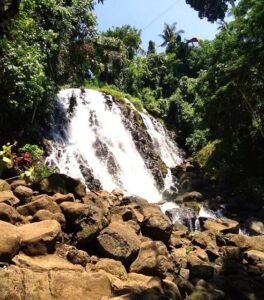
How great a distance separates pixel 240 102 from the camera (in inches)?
777

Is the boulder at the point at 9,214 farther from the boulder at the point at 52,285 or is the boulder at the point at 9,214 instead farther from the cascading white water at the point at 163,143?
the cascading white water at the point at 163,143

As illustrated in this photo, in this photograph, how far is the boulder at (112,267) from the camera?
770cm

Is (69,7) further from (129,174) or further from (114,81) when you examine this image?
(114,81)

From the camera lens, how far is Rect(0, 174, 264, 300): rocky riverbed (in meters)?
6.25

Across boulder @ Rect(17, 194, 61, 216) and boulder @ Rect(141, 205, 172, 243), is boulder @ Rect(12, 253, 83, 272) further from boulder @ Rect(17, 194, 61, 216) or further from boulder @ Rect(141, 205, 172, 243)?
boulder @ Rect(141, 205, 172, 243)

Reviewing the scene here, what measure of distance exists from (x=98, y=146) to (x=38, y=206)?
1277 cm

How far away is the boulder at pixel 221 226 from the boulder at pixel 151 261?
413 cm

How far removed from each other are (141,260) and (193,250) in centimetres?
276

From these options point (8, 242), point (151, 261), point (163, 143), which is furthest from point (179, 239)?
point (163, 143)

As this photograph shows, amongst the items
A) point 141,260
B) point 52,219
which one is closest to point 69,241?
point 52,219

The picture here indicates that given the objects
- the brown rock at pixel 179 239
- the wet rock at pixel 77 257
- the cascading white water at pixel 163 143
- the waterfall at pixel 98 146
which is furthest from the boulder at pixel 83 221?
the cascading white water at pixel 163 143

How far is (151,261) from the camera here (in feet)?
Answer: 27.4

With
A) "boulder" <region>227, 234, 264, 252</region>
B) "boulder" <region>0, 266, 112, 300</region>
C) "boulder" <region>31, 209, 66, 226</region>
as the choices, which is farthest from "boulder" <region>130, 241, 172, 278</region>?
"boulder" <region>227, 234, 264, 252</region>

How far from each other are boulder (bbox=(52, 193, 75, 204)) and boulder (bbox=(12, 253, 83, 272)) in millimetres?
1991
